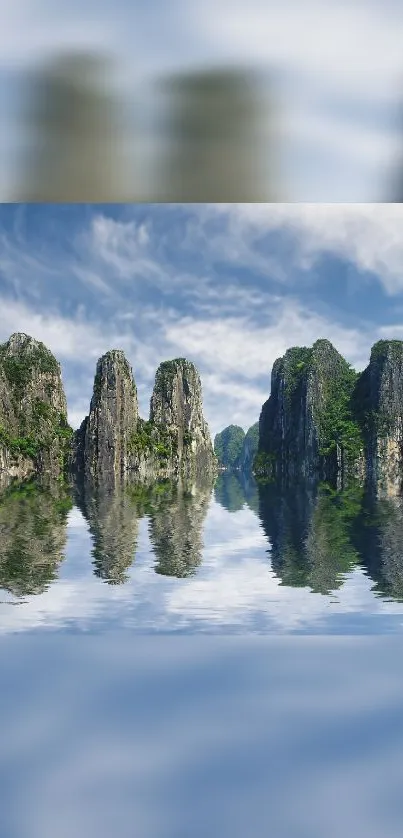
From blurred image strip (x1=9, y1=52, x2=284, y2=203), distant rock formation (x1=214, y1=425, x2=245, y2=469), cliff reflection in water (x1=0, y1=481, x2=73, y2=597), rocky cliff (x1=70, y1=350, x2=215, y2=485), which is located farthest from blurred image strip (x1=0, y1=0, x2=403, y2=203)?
cliff reflection in water (x1=0, y1=481, x2=73, y2=597)

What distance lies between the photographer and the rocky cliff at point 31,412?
4441 millimetres

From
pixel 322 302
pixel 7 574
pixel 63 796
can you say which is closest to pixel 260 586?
pixel 7 574

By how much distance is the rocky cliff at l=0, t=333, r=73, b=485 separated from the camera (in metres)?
4.44

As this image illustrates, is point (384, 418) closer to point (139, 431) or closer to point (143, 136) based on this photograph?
point (139, 431)

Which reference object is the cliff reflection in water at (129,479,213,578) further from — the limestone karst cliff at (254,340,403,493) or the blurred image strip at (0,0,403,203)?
the blurred image strip at (0,0,403,203)

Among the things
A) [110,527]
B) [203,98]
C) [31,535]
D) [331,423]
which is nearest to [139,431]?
[110,527]

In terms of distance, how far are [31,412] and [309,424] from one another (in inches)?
79.8

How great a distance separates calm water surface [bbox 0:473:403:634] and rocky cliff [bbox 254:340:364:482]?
0.24m

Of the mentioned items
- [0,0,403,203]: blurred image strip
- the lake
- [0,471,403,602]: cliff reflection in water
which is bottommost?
the lake

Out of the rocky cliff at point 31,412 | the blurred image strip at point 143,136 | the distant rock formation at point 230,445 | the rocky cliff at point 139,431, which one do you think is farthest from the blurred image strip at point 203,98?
the distant rock formation at point 230,445

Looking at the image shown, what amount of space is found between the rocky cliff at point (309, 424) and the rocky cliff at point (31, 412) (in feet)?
4.49

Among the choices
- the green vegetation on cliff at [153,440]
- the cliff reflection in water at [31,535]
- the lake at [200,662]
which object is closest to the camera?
the lake at [200,662]

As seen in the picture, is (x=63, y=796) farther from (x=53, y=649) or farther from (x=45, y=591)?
(x=45, y=591)

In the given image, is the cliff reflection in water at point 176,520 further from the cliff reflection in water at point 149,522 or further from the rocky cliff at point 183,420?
the rocky cliff at point 183,420
